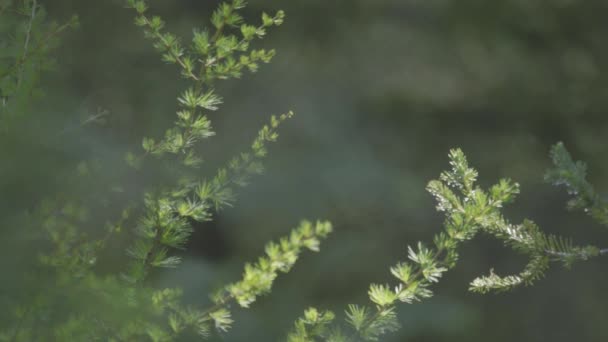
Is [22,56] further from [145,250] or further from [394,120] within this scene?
[394,120]

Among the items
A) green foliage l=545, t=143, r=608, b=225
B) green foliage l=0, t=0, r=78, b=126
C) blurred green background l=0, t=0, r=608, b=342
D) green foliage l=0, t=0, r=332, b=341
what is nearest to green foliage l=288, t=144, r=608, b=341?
green foliage l=545, t=143, r=608, b=225

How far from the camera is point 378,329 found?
0.81 metres

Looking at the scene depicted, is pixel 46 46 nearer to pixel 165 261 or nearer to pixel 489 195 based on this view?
pixel 165 261

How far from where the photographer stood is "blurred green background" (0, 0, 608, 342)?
3.40 meters

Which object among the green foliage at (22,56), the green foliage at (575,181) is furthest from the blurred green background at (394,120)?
the green foliage at (575,181)

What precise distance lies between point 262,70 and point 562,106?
1463 mm

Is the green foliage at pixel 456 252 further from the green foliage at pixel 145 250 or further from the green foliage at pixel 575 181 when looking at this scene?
the green foliage at pixel 145 250

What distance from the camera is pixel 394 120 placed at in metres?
3.72

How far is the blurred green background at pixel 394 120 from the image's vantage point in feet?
11.2

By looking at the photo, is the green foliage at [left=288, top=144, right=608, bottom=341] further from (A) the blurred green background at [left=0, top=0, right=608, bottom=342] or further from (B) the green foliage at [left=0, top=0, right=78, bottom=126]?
(A) the blurred green background at [left=0, top=0, right=608, bottom=342]

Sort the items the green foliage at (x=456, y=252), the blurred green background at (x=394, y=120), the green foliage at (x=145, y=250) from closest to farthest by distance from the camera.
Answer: the green foliage at (x=145, y=250) → the green foliage at (x=456, y=252) → the blurred green background at (x=394, y=120)

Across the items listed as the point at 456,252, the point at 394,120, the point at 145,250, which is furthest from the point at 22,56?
the point at 394,120

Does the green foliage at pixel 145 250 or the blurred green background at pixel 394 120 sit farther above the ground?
the blurred green background at pixel 394 120

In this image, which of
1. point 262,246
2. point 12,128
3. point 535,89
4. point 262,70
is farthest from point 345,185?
point 12,128
